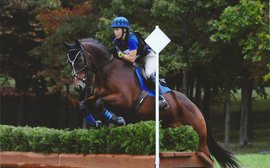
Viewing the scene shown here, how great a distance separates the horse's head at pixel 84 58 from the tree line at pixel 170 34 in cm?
1627

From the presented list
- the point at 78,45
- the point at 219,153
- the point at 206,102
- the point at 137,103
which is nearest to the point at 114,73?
the point at 137,103

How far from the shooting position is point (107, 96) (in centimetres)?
992

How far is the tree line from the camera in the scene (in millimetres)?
26688

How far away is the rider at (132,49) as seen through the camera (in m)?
10.2

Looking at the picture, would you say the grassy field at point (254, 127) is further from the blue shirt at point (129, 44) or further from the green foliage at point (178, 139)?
the green foliage at point (178, 139)

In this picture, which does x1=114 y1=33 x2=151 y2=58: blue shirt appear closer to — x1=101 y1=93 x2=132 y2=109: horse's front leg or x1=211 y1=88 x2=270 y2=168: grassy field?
x1=101 y1=93 x2=132 y2=109: horse's front leg

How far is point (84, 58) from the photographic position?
32.7ft

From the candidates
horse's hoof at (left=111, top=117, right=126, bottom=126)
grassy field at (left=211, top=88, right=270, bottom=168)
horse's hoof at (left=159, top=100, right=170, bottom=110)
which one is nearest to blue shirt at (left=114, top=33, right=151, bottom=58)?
horse's hoof at (left=159, top=100, right=170, bottom=110)

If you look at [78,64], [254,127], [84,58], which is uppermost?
[84,58]

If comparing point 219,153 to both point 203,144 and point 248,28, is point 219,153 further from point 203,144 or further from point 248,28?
point 248,28

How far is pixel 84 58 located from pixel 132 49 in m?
0.87

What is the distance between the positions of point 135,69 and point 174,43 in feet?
62.0

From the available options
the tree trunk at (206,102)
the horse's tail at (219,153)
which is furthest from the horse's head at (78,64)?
the tree trunk at (206,102)

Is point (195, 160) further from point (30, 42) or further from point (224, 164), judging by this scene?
point (30, 42)
